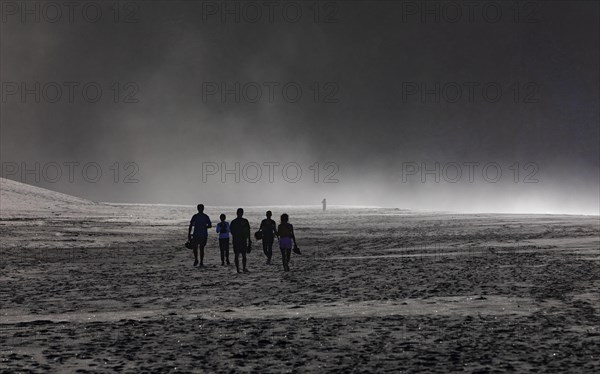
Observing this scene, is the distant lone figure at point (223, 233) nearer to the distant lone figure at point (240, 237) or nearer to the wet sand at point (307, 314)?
the distant lone figure at point (240, 237)

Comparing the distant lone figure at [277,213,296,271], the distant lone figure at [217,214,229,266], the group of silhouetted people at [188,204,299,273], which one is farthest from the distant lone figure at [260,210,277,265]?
the distant lone figure at [217,214,229,266]

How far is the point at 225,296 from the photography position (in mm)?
16703

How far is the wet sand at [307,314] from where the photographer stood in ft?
32.8

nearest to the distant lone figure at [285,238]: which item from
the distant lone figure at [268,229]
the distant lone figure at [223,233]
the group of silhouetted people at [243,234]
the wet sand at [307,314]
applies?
the group of silhouetted people at [243,234]

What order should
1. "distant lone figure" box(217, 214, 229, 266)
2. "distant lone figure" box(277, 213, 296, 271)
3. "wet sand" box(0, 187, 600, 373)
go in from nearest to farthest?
"wet sand" box(0, 187, 600, 373) < "distant lone figure" box(277, 213, 296, 271) < "distant lone figure" box(217, 214, 229, 266)

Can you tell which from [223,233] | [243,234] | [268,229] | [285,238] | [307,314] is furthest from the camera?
[268,229]

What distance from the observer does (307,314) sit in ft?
45.6

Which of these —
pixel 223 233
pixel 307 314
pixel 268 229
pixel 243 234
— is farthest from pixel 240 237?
pixel 307 314

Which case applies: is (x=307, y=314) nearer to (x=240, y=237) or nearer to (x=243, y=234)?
(x=240, y=237)

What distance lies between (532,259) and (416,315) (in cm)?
1301

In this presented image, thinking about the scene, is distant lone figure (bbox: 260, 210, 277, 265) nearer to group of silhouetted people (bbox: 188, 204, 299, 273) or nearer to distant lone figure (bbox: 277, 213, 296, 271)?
group of silhouetted people (bbox: 188, 204, 299, 273)

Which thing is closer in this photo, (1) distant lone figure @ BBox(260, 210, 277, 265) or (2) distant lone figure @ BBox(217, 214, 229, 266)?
(2) distant lone figure @ BBox(217, 214, 229, 266)

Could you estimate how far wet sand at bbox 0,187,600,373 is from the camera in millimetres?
10000

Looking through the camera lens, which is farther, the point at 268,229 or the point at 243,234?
the point at 268,229
